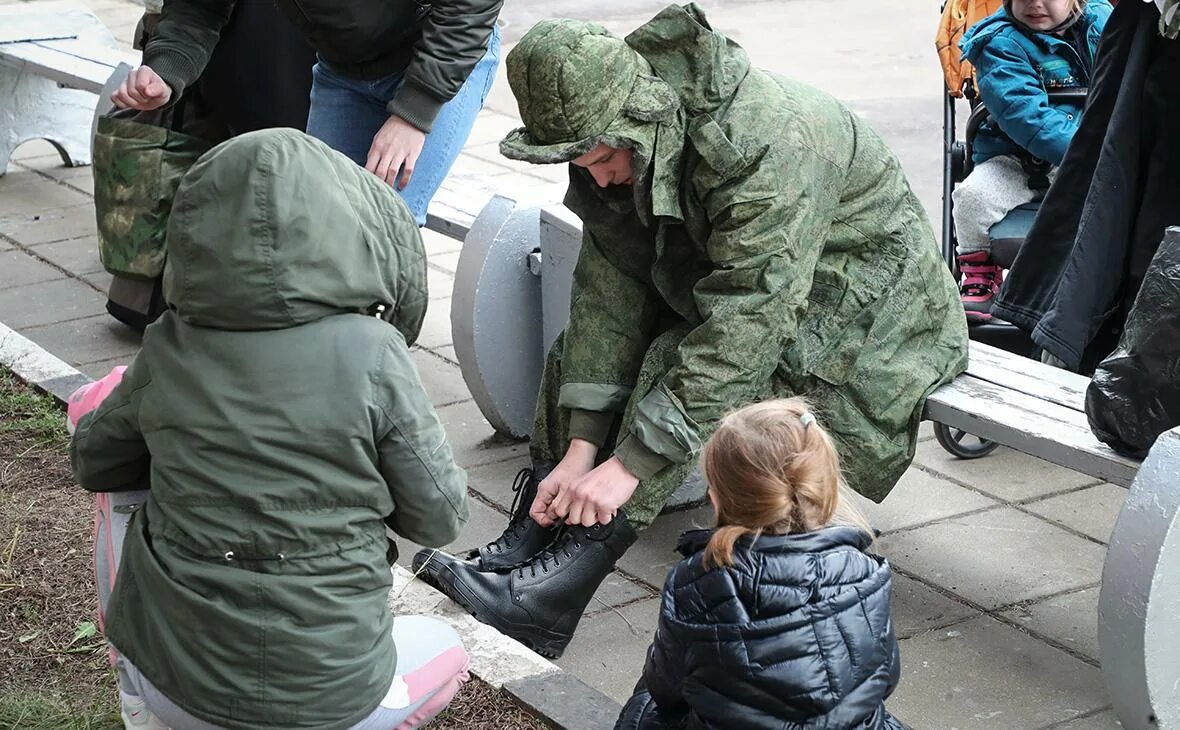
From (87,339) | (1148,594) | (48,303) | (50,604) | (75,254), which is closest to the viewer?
(1148,594)

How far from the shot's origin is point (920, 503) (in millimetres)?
4043

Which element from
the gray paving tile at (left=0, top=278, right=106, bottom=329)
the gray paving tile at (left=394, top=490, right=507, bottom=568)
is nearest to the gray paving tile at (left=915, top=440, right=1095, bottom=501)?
the gray paving tile at (left=394, top=490, right=507, bottom=568)

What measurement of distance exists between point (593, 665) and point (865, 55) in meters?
6.90

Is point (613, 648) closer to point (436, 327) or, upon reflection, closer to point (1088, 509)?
point (1088, 509)

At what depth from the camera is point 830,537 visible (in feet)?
7.13

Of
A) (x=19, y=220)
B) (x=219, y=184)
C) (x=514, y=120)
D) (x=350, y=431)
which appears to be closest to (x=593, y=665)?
(x=350, y=431)

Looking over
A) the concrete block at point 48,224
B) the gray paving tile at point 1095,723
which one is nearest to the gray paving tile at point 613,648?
the gray paving tile at point 1095,723

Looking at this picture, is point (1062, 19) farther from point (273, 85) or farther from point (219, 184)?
point (219, 184)

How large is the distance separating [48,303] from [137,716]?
3.40 m

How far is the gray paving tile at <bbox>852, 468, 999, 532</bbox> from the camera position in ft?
13.0

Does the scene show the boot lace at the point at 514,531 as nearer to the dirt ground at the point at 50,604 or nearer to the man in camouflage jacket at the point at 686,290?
the man in camouflage jacket at the point at 686,290

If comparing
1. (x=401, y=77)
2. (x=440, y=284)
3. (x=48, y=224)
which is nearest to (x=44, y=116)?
(x=48, y=224)

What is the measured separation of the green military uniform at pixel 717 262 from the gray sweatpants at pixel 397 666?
1.98ft

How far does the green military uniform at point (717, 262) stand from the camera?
→ 3.01 m
